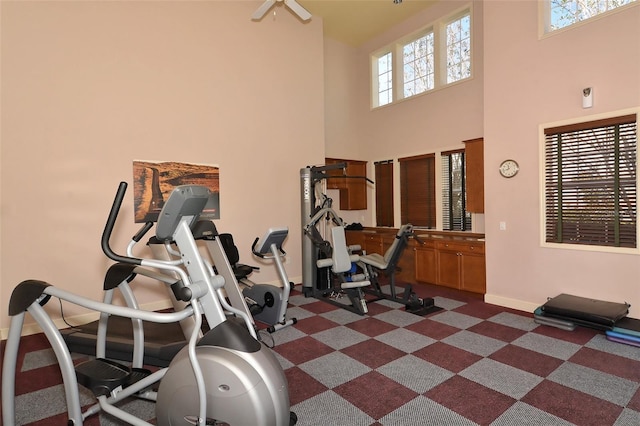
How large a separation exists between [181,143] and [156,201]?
2.97ft

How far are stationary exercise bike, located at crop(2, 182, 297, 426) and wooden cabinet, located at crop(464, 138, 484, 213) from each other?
14.9 feet

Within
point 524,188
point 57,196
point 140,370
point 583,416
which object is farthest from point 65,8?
point 583,416

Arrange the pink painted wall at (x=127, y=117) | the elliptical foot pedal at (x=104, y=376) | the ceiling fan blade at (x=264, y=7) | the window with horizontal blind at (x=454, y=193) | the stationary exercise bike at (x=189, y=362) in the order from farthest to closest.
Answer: the window with horizontal blind at (x=454, y=193) → the ceiling fan blade at (x=264, y=7) → the pink painted wall at (x=127, y=117) → the elliptical foot pedal at (x=104, y=376) → the stationary exercise bike at (x=189, y=362)

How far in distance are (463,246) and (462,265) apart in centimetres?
30

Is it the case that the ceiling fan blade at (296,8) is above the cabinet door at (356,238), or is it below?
above

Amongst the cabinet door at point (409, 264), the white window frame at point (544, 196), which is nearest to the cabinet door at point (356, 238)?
the cabinet door at point (409, 264)

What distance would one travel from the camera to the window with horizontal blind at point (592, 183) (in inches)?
155

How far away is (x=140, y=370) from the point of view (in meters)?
2.50

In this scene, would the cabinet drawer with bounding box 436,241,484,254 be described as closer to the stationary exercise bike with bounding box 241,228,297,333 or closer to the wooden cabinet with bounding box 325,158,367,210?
the wooden cabinet with bounding box 325,158,367,210

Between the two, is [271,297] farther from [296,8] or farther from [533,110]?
A: [533,110]

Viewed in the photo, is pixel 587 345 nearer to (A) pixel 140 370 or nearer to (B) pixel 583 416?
(B) pixel 583 416

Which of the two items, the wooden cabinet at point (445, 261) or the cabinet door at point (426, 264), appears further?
the cabinet door at point (426, 264)

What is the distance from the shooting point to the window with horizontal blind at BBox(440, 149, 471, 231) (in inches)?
244

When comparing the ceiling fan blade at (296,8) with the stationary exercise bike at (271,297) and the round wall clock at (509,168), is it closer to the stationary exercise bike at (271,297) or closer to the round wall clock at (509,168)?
the stationary exercise bike at (271,297)
